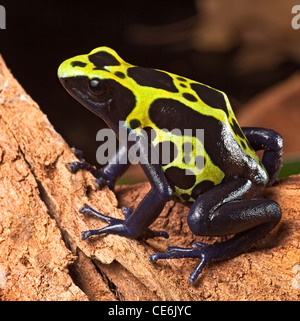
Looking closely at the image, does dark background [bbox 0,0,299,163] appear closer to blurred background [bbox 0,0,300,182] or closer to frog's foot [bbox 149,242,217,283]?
blurred background [bbox 0,0,300,182]

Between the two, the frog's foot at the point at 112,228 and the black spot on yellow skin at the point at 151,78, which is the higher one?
the black spot on yellow skin at the point at 151,78

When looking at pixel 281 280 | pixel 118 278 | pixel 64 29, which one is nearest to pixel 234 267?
pixel 281 280

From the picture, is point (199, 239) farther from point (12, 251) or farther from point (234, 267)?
point (12, 251)

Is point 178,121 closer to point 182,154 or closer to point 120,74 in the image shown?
point 182,154

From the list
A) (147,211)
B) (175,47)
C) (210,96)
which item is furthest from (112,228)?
(175,47)

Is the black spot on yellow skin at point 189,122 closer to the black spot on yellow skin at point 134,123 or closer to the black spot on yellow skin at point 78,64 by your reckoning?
the black spot on yellow skin at point 134,123

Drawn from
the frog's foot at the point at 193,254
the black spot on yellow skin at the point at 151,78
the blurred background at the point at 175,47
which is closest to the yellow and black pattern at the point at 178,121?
the black spot on yellow skin at the point at 151,78
